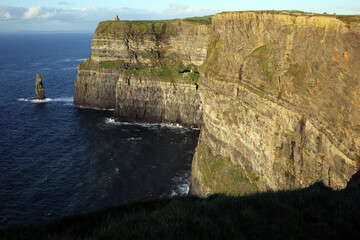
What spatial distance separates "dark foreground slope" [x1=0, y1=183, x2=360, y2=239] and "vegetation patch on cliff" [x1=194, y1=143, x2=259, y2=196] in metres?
19.4

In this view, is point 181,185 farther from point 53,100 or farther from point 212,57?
point 53,100

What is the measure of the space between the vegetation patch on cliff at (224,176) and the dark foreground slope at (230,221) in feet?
63.5

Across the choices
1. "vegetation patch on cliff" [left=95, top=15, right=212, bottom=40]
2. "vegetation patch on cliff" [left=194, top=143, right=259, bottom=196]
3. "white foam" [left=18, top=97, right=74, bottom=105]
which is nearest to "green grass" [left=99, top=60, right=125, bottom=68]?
"vegetation patch on cliff" [left=95, top=15, right=212, bottom=40]

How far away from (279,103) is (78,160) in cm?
4789

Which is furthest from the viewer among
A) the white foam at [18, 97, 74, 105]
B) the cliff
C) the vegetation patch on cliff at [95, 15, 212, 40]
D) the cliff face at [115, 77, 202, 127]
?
the white foam at [18, 97, 74, 105]

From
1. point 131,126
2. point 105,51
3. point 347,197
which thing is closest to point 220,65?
point 347,197

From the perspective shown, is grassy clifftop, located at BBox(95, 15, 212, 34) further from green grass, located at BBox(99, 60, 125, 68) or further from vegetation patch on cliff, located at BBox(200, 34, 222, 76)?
vegetation patch on cliff, located at BBox(200, 34, 222, 76)

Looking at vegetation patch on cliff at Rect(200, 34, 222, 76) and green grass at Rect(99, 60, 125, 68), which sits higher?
vegetation patch on cliff at Rect(200, 34, 222, 76)

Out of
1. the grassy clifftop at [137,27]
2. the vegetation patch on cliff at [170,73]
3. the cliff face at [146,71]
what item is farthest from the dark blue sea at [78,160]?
the grassy clifftop at [137,27]

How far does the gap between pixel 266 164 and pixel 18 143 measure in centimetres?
6132

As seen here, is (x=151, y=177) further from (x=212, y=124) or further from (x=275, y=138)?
(x=275, y=138)

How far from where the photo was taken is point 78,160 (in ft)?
204

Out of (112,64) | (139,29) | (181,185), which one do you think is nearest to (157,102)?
(112,64)

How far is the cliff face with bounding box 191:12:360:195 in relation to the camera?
21781mm
